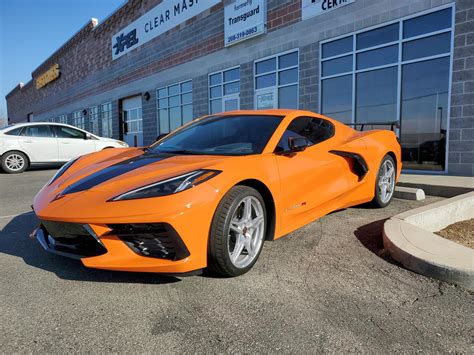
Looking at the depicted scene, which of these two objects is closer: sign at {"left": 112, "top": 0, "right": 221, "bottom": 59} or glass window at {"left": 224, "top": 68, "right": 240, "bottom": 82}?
glass window at {"left": 224, "top": 68, "right": 240, "bottom": 82}

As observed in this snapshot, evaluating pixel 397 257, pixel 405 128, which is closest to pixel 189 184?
pixel 397 257

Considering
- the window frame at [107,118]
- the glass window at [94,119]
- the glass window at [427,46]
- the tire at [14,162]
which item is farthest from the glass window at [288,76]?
the glass window at [94,119]

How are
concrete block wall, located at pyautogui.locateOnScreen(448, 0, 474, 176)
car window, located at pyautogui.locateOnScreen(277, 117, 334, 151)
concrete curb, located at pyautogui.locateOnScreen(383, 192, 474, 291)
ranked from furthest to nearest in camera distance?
1. concrete block wall, located at pyautogui.locateOnScreen(448, 0, 474, 176)
2. car window, located at pyautogui.locateOnScreen(277, 117, 334, 151)
3. concrete curb, located at pyautogui.locateOnScreen(383, 192, 474, 291)

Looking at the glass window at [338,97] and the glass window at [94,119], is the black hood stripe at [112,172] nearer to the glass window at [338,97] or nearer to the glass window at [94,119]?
the glass window at [338,97]

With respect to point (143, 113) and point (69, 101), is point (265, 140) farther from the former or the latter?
point (69, 101)

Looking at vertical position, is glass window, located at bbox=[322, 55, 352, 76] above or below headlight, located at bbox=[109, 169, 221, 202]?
above

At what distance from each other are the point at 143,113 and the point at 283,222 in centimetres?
1689

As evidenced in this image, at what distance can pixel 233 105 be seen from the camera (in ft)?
42.9

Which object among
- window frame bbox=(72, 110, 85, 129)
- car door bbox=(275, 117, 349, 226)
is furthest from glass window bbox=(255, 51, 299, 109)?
window frame bbox=(72, 110, 85, 129)

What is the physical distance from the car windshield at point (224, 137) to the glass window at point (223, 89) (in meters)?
9.17

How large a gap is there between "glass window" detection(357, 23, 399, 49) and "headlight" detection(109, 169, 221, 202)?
778cm

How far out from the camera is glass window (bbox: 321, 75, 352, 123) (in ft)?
31.3

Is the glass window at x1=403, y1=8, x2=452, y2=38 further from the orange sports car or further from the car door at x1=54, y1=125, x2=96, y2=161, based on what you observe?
the car door at x1=54, y1=125, x2=96, y2=161

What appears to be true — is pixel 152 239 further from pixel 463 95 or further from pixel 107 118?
pixel 107 118
